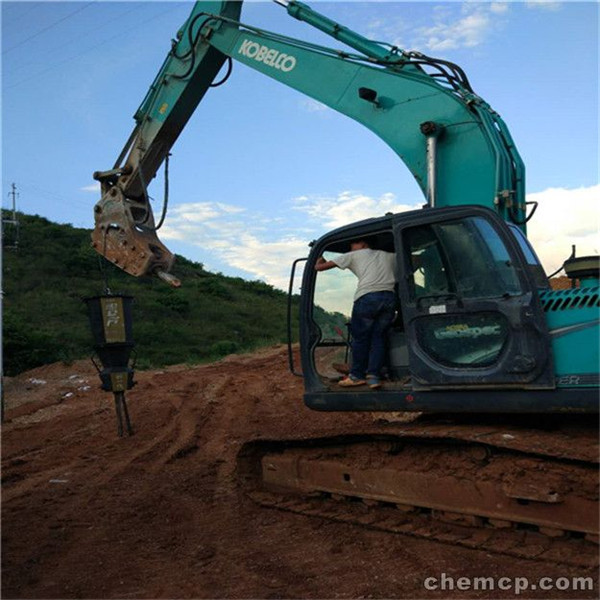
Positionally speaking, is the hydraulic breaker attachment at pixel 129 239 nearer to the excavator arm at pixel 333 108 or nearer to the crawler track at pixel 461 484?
the excavator arm at pixel 333 108

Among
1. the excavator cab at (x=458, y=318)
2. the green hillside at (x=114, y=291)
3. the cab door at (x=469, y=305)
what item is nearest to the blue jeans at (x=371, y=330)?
the excavator cab at (x=458, y=318)

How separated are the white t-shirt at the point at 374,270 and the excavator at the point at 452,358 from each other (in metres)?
0.13

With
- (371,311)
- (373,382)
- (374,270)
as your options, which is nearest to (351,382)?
(373,382)

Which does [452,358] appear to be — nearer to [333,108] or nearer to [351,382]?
[351,382]

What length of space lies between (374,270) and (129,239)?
3.60 meters

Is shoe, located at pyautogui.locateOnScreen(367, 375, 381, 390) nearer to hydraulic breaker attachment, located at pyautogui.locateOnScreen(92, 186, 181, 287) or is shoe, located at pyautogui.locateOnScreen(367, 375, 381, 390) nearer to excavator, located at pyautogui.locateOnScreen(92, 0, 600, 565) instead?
excavator, located at pyautogui.locateOnScreen(92, 0, 600, 565)

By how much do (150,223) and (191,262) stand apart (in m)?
42.8

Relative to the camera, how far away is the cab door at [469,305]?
15.5 ft

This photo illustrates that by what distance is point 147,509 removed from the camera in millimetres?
6133

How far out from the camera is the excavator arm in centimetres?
596

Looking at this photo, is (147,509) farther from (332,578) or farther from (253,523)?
(332,578)

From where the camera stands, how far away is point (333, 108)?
7.07 metres

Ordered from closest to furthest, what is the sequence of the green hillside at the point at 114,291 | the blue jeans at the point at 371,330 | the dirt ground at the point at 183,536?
1. the dirt ground at the point at 183,536
2. the blue jeans at the point at 371,330
3. the green hillside at the point at 114,291

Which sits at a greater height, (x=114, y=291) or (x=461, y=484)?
(x=114, y=291)
